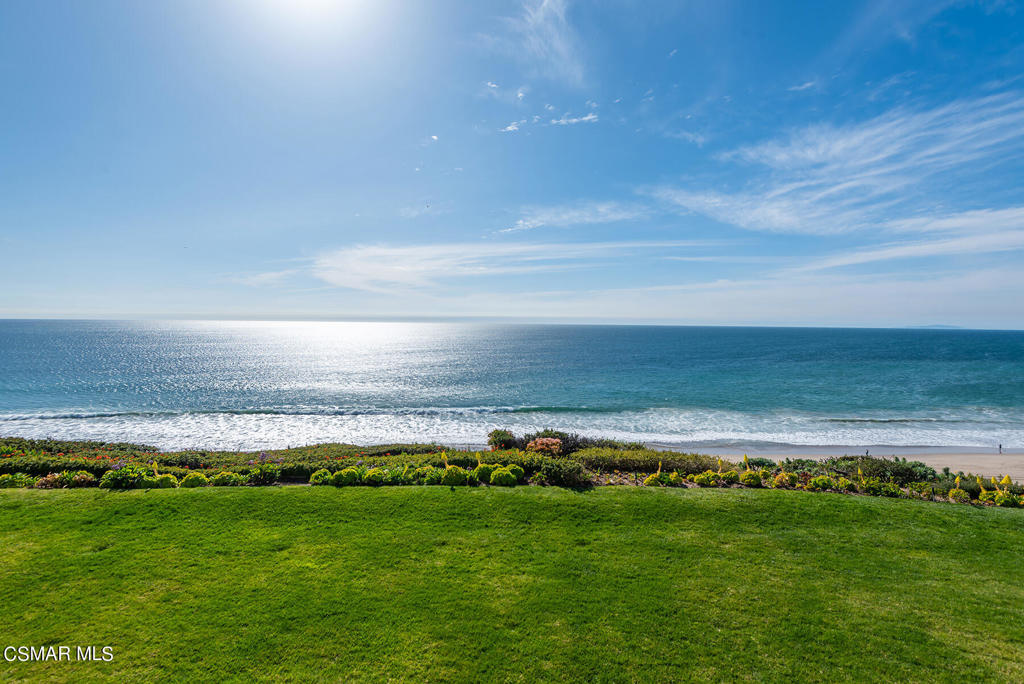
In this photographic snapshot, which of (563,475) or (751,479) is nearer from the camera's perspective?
(563,475)

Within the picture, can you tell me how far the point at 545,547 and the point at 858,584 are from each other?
7.42 m

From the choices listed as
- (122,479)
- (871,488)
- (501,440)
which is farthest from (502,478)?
(871,488)

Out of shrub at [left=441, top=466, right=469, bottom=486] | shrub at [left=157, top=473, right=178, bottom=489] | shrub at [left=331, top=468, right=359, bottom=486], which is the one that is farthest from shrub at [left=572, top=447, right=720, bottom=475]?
shrub at [left=157, top=473, right=178, bottom=489]

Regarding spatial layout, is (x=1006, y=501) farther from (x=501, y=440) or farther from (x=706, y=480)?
(x=501, y=440)

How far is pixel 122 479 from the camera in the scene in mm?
13828

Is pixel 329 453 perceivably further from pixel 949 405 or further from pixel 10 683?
pixel 949 405

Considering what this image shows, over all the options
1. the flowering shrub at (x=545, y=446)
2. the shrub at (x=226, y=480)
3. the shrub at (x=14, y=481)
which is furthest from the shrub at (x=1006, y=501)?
the shrub at (x=14, y=481)

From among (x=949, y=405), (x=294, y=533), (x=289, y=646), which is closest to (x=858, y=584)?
(x=289, y=646)

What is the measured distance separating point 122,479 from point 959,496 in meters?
30.7

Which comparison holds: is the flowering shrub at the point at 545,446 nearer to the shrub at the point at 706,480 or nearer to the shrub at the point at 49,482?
the shrub at the point at 706,480

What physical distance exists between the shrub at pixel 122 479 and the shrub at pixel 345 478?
251 inches

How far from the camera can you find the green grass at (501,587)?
7.14 metres

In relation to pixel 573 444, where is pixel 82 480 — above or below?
above

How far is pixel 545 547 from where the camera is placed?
1072cm
